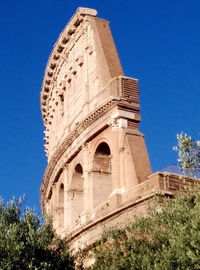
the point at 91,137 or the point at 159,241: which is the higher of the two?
the point at 91,137

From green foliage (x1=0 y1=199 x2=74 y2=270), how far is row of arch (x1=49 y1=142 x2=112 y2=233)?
18.8ft

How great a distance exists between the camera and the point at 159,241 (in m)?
17.0

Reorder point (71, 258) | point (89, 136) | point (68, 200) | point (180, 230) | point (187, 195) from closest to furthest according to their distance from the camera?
point (180, 230)
point (187, 195)
point (71, 258)
point (89, 136)
point (68, 200)

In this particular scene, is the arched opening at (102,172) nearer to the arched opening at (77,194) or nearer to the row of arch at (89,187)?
the row of arch at (89,187)

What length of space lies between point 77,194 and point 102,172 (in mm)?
2591

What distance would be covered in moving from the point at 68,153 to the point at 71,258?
9829 mm

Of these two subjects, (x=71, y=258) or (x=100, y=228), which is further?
(x=100, y=228)

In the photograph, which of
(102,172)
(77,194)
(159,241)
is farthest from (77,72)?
(159,241)

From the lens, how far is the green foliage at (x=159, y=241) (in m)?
15.5

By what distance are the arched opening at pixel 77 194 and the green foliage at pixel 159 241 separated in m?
8.77

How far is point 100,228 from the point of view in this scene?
2248cm

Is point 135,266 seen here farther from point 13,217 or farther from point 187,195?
point 13,217

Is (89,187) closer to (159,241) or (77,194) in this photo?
(77,194)

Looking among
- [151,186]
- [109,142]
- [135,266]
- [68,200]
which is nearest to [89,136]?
[109,142]
